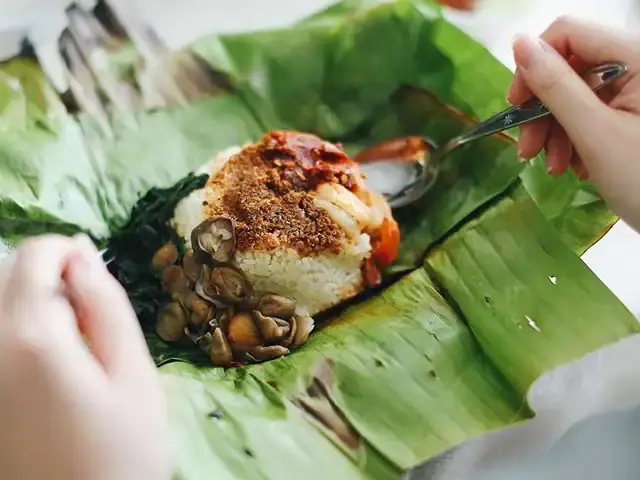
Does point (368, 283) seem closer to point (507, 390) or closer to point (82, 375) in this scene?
point (507, 390)

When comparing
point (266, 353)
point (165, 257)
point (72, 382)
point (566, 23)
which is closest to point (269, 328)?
point (266, 353)

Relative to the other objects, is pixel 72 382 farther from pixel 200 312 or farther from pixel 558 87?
pixel 558 87

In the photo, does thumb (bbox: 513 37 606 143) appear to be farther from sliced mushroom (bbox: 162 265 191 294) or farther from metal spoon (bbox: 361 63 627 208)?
sliced mushroom (bbox: 162 265 191 294)

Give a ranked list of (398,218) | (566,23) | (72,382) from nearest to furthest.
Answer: (72,382) → (566,23) → (398,218)

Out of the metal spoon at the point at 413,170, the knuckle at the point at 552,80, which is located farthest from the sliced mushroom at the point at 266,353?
the knuckle at the point at 552,80

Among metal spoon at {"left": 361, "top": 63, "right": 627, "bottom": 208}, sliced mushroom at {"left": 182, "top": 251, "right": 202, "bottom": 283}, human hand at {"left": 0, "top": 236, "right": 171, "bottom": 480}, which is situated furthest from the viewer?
metal spoon at {"left": 361, "top": 63, "right": 627, "bottom": 208}

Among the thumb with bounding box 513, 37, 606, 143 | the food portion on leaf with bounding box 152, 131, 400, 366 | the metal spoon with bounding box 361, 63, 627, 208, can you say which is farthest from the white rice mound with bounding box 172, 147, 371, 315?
the thumb with bounding box 513, 37, 606, 143

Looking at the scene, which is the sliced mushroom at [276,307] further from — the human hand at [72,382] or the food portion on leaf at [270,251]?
the human hand at [72,382]
